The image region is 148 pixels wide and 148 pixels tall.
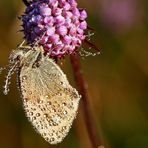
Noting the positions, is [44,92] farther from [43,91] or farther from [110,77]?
[110,77]

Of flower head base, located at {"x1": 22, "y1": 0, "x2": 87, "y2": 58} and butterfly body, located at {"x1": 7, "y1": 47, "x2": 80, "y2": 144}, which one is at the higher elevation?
flower head base, located at {"x1": 22, "y1": 0, "x2": 87, "y2": 58}

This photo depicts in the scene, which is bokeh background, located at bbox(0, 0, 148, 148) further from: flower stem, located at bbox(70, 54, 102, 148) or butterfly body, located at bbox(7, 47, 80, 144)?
butterfly body, located at bbox(7, 47, 80, 144)

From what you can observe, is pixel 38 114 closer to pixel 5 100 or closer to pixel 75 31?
pixel 75 31

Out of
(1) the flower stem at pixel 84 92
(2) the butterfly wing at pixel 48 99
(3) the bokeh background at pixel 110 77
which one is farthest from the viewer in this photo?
(3) the bokeh background at pixel 110 77

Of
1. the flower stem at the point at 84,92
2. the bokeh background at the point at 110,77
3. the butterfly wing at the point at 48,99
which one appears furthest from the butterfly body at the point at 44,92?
the bokeh background at the point at 110,77

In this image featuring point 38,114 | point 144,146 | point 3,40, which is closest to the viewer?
point 38,114

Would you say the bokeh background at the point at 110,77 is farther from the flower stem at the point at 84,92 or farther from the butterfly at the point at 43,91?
the butterfly at the point at 43,91

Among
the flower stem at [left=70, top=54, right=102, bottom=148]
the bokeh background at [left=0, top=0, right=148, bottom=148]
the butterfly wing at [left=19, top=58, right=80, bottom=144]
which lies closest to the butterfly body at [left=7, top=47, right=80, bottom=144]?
the butterfly wing at [left=19, top=58, right=80, bottom=144]

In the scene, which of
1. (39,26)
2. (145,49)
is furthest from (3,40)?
(39,26)
